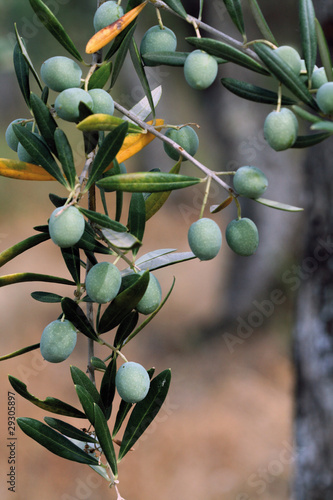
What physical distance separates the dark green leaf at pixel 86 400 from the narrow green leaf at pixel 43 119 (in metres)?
0.21

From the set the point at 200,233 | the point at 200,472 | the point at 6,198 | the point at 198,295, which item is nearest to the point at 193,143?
the point at 200,233

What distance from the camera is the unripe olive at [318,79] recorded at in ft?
1.34

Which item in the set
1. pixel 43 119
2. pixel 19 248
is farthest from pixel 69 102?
pixel 19 248

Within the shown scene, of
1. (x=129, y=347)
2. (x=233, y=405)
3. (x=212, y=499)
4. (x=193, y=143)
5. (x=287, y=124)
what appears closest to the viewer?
(x=287, y=124)

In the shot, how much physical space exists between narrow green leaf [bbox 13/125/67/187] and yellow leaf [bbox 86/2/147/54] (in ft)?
Answer: 0.28

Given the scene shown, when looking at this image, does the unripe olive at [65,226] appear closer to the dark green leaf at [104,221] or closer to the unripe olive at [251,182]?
the dark green leaf at [104,221]

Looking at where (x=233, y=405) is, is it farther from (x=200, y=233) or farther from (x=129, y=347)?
(x=200, y=233)

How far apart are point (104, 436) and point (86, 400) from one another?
0.05 meters

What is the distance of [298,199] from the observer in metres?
2.14

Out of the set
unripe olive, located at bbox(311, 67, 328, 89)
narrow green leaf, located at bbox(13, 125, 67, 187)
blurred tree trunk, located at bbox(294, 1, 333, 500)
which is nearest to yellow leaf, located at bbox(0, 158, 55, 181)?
narrow green leaf, located at bbox(13, 125, 67, 187)

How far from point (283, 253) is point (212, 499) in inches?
39.2

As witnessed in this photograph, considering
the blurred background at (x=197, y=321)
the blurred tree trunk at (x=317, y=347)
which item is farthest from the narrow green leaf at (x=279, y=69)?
the blurred background at (x=197, y=321)

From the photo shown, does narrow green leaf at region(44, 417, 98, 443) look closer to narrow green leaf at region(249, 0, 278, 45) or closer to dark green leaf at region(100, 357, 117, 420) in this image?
dark green leaf at region(100, 357, 117, 420)

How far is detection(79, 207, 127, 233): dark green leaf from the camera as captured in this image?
16.8 inches
